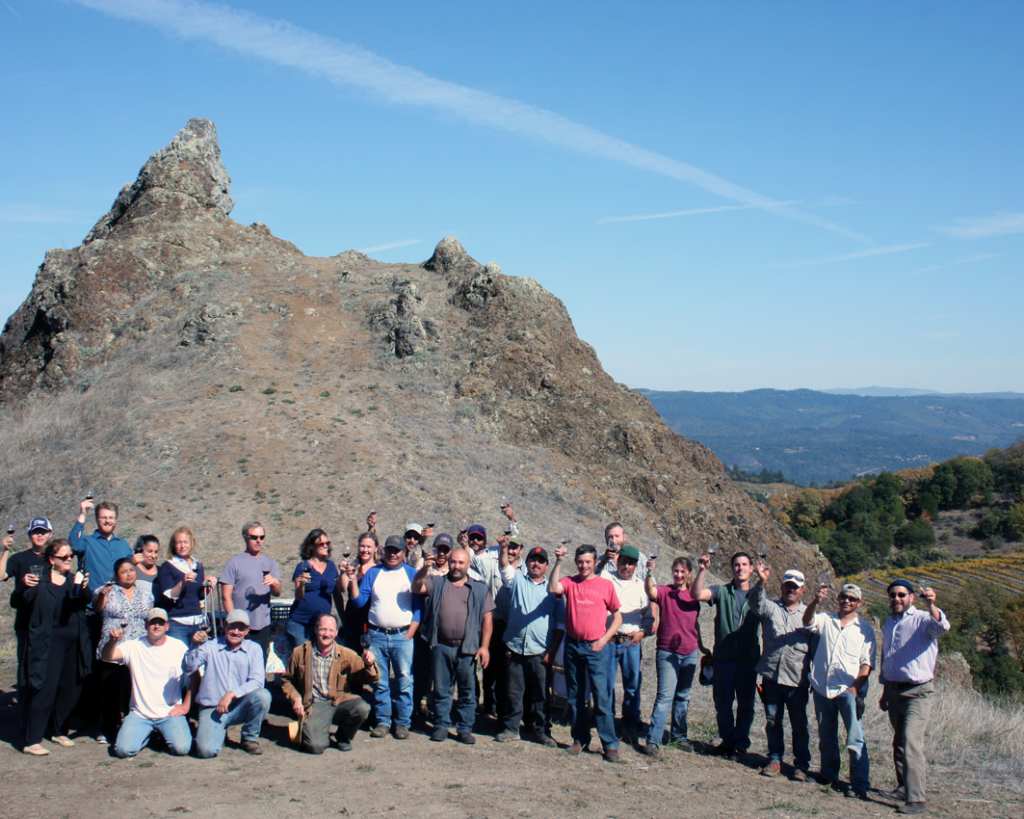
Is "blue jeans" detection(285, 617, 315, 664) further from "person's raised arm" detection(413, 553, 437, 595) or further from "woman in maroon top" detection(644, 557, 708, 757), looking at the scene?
"woman in maroon top" detection(644, 557, 708, 757)

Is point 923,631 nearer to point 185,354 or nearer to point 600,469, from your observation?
point 600,469

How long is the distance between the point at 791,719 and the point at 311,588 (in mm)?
4593

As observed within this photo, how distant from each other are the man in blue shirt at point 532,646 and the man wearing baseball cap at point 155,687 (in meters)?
2.88

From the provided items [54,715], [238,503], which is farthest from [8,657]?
→ [238,503]

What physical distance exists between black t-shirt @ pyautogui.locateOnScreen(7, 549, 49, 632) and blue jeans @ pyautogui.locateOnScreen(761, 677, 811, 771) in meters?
6.49

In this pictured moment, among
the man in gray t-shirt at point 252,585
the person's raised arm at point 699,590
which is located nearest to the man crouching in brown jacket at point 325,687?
the man in gray t-shirt at point 252,585

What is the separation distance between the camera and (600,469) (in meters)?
22.5

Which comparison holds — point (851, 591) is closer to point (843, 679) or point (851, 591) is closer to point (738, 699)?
point (843, 679)

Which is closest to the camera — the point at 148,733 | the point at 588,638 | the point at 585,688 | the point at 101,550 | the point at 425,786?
the point at 425,786

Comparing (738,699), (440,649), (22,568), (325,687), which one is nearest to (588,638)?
(440,649)

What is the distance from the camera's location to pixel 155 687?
6605mm

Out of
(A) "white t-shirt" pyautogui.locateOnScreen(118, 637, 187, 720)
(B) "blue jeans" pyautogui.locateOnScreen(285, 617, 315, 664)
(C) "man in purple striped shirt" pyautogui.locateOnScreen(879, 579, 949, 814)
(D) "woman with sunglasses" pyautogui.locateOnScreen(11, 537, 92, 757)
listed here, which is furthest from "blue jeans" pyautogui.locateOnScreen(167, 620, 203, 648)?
(C) "man in purple striped shirt" pyautogui.locateOnScreen(879, 579, 949, 814)

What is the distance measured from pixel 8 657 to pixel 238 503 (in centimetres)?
781

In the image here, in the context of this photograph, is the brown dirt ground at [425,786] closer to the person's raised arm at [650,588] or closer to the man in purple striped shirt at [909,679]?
the man in purple striped shirt at [909,679]
